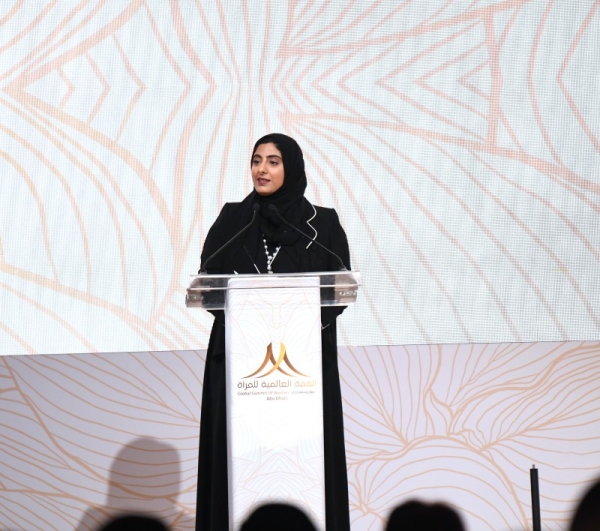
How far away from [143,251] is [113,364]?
51 centimetres

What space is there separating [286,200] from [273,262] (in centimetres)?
17

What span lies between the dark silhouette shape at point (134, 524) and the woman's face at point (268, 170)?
126 centimetres

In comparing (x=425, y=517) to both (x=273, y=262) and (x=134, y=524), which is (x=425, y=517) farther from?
A: (x=273, y=262)

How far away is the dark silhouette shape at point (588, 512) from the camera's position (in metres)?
2.96

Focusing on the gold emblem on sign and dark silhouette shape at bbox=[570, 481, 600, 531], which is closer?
the gold emblem on sign

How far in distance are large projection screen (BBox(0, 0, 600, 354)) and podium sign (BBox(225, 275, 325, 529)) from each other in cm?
153

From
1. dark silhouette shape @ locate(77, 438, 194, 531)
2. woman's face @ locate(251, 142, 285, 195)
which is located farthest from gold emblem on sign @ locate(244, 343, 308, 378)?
dark silhouette shape @ locate(77, 438, 194, 531)

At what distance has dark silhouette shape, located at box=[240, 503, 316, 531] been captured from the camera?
1.77 m

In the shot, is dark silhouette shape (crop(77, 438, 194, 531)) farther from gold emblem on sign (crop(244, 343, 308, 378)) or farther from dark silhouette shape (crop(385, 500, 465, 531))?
gold emblem on sign (crop(244, 343, 308, 378))

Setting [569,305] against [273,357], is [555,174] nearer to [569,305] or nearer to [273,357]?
[569,305]

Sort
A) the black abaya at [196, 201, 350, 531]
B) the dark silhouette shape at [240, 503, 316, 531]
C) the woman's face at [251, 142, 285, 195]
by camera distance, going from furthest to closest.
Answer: the woman's face at [251, 142, 285, 195], the black abaya at [196, 201, 350, 531], the dark silhouette shape at [240, 503, 316, 531]

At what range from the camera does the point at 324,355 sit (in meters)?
2.22

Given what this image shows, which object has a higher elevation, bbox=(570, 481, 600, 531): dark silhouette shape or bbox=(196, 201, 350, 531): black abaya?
bbox=(196, 201, 350, 531): black abaya

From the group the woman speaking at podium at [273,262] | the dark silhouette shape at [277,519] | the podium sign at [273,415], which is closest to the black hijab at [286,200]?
the woman speaking at podium at [273,262]
